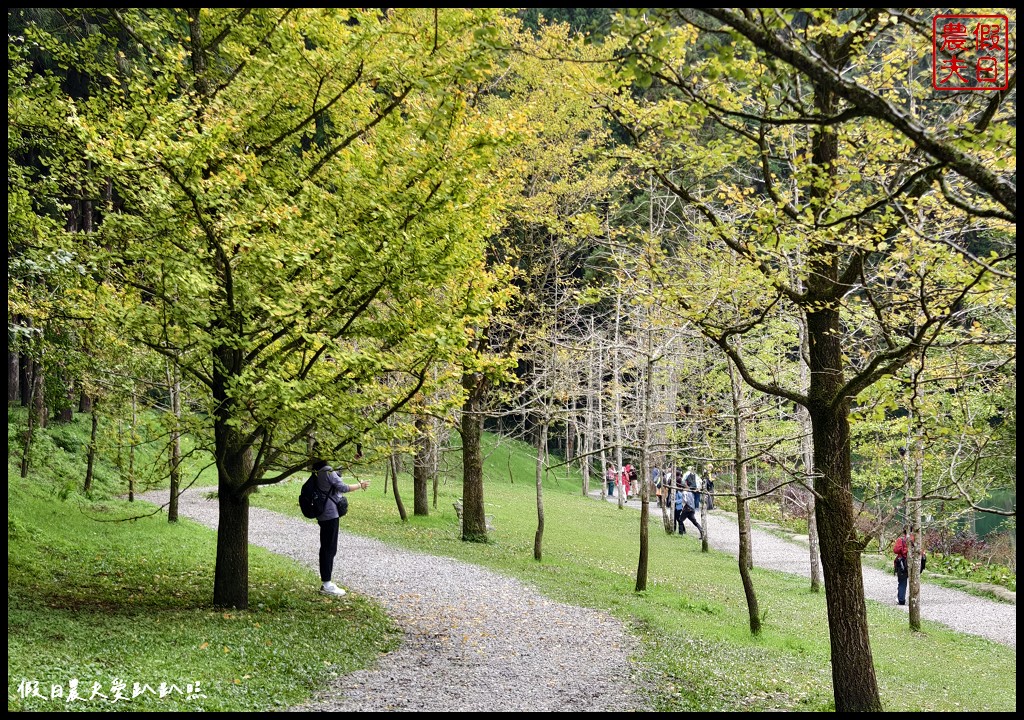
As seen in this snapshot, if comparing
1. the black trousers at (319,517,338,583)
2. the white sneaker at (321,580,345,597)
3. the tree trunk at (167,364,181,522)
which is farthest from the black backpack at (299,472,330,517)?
the tree trunk at (167,364,181,522)

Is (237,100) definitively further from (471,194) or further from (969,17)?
(969,17)

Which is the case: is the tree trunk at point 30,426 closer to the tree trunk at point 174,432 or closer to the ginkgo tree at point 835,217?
the tree trunk at point 174,432

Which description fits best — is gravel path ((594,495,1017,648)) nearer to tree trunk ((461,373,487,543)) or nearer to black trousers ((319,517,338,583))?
tree trunk ((461,373,487,543))

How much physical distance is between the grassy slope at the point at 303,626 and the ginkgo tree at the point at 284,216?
5.66 feet

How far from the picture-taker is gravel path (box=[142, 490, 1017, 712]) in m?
7.87

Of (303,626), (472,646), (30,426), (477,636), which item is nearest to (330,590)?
(303,626)

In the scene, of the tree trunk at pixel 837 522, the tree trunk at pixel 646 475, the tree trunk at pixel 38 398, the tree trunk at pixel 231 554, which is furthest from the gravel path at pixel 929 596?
the tree trunk at pixel 38 398

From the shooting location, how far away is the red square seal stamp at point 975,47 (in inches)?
237

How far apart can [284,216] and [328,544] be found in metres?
5.58

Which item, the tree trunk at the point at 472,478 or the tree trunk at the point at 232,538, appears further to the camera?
the tree trunk at the point at 472,478

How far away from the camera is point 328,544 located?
472 inches

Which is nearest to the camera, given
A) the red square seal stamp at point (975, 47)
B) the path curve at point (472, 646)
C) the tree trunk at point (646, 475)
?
the red square seal stamp at point (975, 47)

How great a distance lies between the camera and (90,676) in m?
6.61

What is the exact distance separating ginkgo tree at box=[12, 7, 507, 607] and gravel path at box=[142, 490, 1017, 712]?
104 inches
